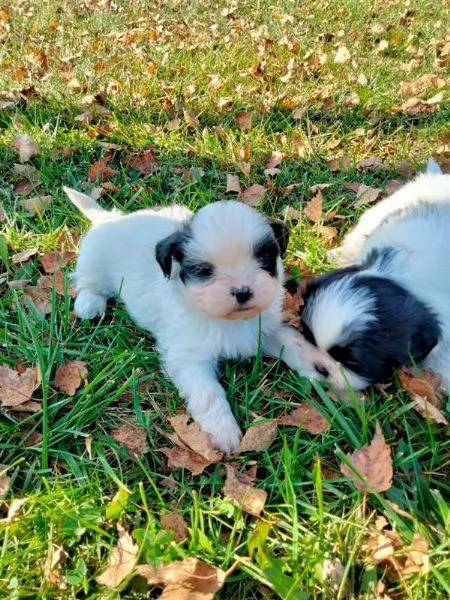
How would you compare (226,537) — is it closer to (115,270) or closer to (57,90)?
(115,270)

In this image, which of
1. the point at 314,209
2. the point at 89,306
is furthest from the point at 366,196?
the point at 89,306

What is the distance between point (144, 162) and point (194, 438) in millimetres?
2875

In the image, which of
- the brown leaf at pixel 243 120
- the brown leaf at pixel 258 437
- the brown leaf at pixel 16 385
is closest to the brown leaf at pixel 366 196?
the brown leaf at pixel 243 120

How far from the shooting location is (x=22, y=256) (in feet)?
12.4

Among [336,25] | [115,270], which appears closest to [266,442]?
[115,270]

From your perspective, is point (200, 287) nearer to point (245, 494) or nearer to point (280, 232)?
point (280, 232)

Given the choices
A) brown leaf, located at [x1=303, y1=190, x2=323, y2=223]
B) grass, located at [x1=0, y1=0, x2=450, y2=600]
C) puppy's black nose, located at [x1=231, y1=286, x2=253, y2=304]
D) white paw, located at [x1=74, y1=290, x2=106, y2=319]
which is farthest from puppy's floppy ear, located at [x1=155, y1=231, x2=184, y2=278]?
brown leaf, located at [x1=303, y1=190, x2=323, y2=223]

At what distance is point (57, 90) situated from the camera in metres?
5.70

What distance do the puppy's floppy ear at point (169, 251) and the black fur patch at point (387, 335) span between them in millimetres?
869

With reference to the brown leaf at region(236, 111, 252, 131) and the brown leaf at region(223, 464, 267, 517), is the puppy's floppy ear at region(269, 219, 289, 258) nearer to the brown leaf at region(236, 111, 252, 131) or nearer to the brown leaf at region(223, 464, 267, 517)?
the brown leaf at region(223, 464, 267, 517)

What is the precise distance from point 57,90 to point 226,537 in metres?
5.00

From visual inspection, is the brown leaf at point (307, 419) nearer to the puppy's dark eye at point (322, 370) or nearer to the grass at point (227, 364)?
the grass at point (227, 364)

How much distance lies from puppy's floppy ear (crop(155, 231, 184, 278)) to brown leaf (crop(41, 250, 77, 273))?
1.23m

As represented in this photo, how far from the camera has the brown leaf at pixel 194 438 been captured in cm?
255
